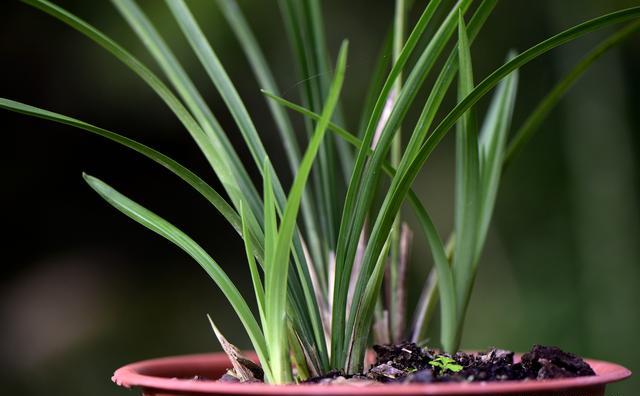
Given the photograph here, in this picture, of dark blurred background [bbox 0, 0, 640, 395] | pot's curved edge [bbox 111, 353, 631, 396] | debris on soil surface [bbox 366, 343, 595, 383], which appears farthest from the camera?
dark blurred background [bbox 0, 0, 640, 395]

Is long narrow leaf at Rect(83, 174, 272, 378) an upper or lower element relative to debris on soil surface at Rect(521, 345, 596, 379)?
upper

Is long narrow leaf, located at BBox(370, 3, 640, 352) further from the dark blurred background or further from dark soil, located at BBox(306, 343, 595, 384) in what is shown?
the dark blurred background

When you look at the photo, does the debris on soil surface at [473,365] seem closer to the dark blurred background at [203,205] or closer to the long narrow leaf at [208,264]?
the long narrow leaf at [208,264]

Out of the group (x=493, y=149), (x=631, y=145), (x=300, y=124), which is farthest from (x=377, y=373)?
(x=631, y=145)

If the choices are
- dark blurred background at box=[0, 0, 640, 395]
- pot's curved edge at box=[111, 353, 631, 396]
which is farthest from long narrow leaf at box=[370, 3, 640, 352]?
dark blurred background at box=[0, 0, 640, 395]

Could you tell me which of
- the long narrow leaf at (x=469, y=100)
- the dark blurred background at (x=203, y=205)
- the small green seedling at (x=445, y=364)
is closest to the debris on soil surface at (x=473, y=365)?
the small green seedling at (x=445, y=364)

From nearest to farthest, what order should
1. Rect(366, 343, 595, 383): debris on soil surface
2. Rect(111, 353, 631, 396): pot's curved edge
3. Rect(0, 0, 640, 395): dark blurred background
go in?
Rect(111, 353, 631, 396): pot's curved edge → Rect(366, 343, 595, 383): debris on soil surface → Rect(0, 0, 640, 395): dark blurred background
